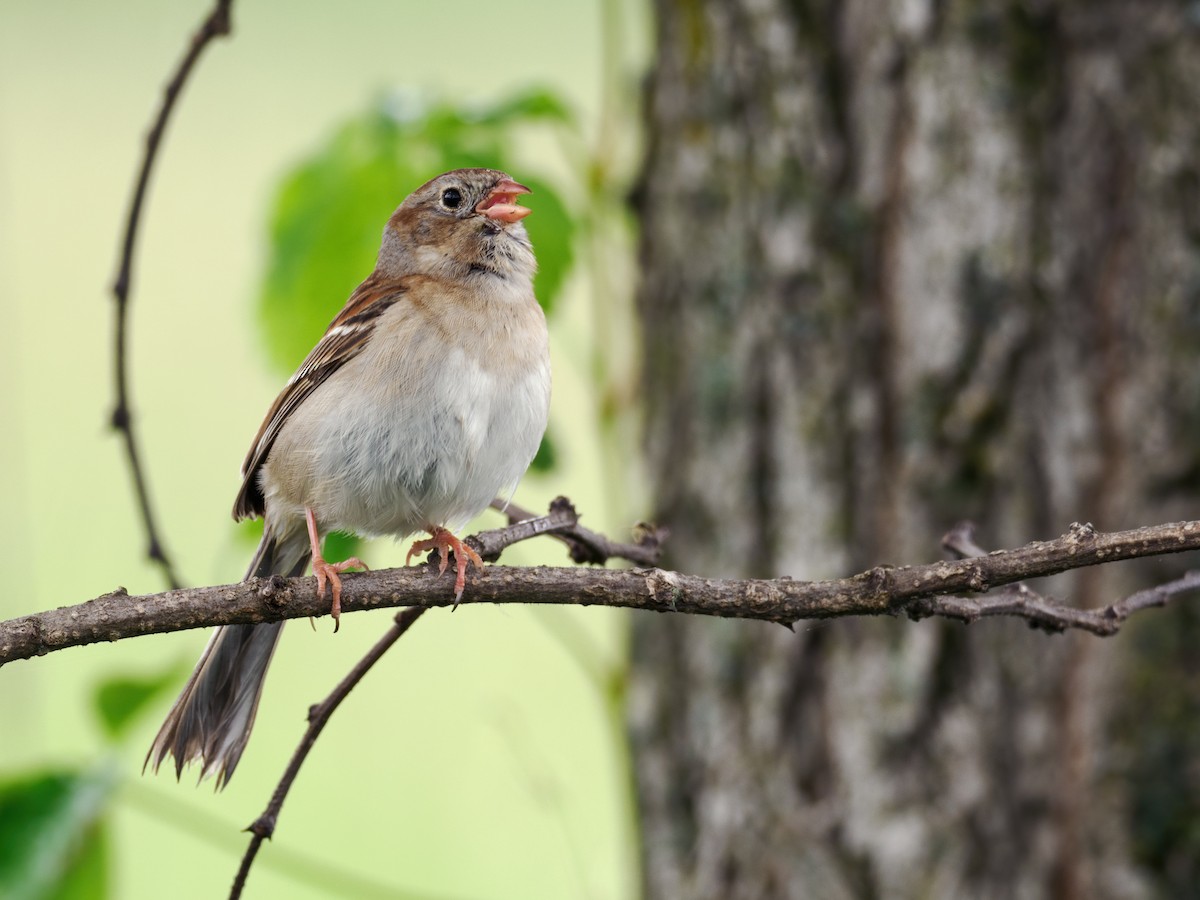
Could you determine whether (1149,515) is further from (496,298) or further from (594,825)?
(594,825)

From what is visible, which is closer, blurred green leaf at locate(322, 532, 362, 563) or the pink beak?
the pink beak

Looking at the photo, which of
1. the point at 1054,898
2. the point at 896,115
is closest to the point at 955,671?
the point at 1054,898

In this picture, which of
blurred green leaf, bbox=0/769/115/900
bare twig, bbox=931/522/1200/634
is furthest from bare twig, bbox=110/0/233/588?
bare twig, bbox=931/522/1200/634

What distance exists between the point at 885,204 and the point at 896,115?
26 cm

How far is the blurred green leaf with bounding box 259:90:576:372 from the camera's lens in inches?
147

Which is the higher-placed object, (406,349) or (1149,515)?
(1149,515)

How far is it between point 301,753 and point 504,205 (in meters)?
1.69

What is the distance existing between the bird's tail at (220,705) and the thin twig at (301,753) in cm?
68

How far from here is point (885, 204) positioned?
4.11 metres

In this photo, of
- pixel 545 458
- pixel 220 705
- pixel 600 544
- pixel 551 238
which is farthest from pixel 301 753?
pixel 551 238

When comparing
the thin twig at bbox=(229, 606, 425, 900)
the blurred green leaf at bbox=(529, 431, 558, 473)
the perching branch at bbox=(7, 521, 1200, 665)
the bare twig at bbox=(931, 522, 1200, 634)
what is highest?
the blurred green leaf at bbox=(529, 431, 558, 473)

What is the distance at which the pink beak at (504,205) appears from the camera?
10.9ft

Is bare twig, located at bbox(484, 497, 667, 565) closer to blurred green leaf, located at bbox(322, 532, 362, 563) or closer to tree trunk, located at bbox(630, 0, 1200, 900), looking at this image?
blurred green leaf, located at bbox(322, 532, 362, 563)

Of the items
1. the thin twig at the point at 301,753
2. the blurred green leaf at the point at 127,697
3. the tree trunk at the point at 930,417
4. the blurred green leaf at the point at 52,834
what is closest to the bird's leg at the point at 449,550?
the thin twig at the point at 301,753
